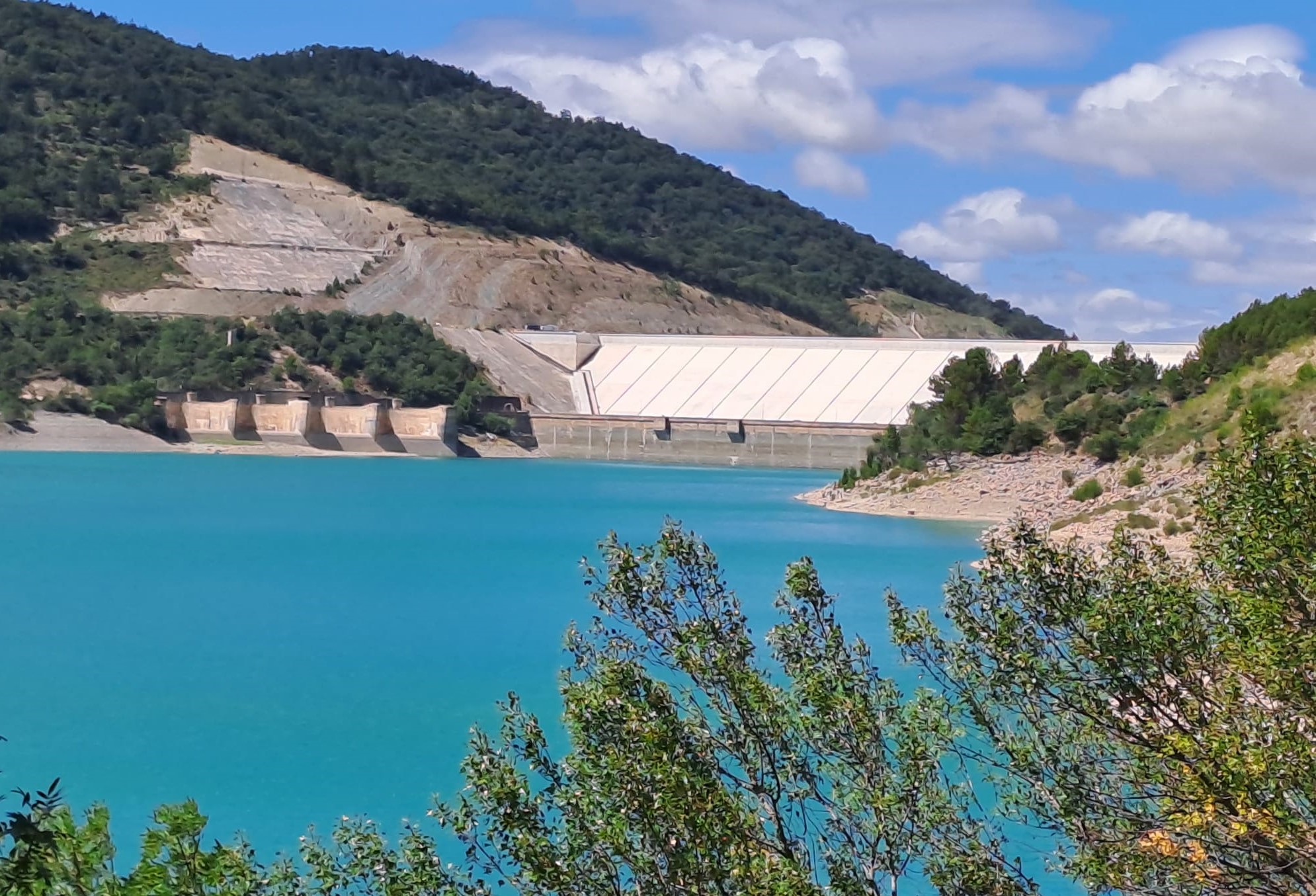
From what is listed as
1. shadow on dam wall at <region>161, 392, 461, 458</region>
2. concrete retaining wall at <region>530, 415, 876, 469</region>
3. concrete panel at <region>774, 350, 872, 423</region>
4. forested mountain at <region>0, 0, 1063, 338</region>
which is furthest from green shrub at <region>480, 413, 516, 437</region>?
forested mountain at <region>0, 0, 1063, 338</region>

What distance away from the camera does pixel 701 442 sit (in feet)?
250

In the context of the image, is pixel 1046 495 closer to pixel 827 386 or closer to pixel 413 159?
pixel 827 386

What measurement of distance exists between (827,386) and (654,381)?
28.8 feet

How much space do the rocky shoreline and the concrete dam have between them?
19544mm

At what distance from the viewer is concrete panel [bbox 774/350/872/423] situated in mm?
77438

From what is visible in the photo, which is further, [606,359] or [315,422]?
[606,359]

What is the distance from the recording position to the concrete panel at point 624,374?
8362cm

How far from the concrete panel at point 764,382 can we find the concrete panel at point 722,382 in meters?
0.21

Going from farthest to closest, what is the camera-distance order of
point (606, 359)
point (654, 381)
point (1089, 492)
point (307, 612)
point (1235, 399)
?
point (606, 359) < point (654, 381) < point (1089, 492) < point (1235, 399) < point (307, 612)

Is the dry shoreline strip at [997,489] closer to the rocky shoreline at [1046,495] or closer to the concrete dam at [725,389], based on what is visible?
the rocky shoreline at [1046,495]

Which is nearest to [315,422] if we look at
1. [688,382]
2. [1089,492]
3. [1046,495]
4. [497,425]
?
[497,425]

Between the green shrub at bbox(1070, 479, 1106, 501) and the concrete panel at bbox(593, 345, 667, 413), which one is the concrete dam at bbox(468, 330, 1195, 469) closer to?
the concrete panel at bbox(593, 345, 667, 413)

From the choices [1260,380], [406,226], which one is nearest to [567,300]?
[406,226]

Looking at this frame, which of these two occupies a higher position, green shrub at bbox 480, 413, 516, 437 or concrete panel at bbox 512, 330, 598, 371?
concrete panel at bbox 512, 330, 598, 371
